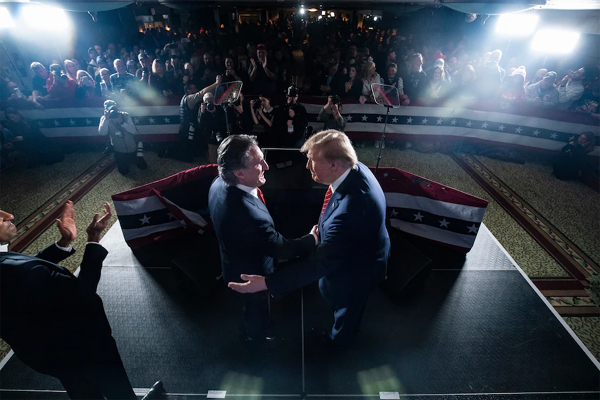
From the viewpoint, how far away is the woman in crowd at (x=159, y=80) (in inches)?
264

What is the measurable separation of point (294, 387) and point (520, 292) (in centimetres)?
282

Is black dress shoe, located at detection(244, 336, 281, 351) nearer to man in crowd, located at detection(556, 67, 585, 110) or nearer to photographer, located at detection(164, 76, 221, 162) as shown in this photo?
photographer, located at detection(164, 76, 221, 162)

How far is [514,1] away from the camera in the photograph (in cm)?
398

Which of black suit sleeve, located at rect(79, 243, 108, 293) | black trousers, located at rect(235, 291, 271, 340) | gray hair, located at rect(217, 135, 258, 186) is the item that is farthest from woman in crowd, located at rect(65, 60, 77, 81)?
black trousers, located at rect(235, 291, 271, 340)

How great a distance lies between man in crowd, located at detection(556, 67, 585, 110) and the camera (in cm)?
629

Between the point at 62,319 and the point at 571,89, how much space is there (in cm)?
955

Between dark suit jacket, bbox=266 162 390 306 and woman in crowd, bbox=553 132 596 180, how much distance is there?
633cm

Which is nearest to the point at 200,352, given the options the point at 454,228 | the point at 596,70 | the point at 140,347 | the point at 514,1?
the point at 140,347

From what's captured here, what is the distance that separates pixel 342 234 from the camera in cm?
187

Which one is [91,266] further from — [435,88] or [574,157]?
[574,157]

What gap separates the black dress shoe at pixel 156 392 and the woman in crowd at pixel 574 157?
798cm

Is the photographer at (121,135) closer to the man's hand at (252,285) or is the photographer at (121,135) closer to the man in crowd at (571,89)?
the man's hand at (252,285)

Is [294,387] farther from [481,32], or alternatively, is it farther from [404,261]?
[481,32]

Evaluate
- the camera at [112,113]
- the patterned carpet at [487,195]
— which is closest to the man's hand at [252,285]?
the patterned carpet at [487,195]
